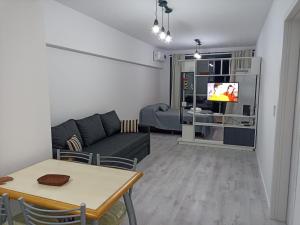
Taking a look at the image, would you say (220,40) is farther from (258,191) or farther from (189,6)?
(258,191)

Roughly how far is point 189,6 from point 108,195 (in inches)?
116

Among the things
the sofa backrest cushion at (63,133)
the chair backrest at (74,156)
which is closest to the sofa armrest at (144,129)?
the sofa backrest cushion at (63,133)

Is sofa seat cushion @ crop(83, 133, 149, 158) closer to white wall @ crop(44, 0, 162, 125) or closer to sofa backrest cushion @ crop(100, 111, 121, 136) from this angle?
sofa backrest cushion @ crop(100, 111, 121, 136)

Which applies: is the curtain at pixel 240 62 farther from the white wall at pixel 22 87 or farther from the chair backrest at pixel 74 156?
the white wall at pixel 22 87

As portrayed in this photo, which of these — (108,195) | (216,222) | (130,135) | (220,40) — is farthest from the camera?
(220,40)

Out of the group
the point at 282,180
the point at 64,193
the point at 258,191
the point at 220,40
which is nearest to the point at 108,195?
the point at 64,193

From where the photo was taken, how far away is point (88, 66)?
13.7 ft

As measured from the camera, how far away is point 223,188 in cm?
313

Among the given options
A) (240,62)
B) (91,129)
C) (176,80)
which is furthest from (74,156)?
(240,62)

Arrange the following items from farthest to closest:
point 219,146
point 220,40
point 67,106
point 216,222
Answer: point 220,40 → point 219,146 → point 67,106 → point 216,222

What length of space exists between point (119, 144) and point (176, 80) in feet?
15.6

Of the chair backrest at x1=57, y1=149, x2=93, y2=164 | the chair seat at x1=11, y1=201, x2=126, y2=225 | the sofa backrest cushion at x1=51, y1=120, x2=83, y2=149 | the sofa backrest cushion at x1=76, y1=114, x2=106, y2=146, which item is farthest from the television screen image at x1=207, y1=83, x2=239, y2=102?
the chair seat at x1=11, y1=201, x2=126, y2=225

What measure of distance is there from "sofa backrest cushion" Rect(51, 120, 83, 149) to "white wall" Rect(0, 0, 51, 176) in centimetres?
66

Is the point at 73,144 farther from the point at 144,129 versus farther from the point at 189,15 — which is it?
the point at 189,15
